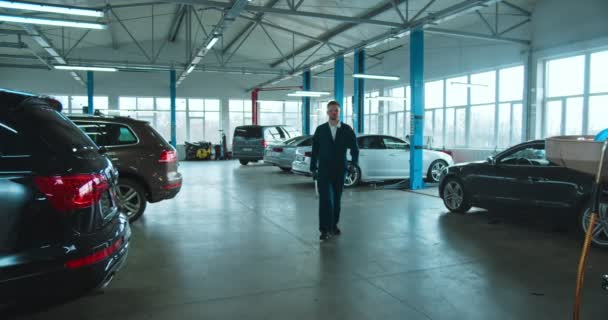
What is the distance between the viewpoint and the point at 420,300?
3.53m

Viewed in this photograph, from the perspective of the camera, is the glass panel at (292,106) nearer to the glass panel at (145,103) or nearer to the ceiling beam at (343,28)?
the ceiling beam at (343,28)

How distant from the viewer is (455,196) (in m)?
7.25

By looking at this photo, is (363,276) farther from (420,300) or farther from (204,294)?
(204,294)

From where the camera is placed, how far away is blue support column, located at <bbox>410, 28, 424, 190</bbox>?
1048 cm

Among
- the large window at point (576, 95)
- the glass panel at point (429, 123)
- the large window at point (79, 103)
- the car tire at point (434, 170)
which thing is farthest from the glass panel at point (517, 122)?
the large window at point (79, 103)

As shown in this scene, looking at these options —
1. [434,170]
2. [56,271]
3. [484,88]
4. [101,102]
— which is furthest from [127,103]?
[56,271]

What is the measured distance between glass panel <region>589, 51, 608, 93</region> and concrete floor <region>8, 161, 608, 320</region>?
8398mm

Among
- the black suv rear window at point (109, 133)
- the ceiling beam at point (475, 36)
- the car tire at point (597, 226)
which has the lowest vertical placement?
the car tire at point (597, 226)

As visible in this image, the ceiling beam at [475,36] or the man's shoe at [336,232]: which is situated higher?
the ceiling beam at [475,36]

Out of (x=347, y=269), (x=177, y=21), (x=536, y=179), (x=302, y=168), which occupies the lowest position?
(x=347, y=269)

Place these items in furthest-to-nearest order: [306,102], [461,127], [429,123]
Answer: [429,123] → [306,102] → [461,127]

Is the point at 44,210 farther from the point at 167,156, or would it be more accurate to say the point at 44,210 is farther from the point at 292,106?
the point at 292,106

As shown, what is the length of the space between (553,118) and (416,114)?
20.5 feet

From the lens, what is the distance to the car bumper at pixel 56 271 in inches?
90.7
